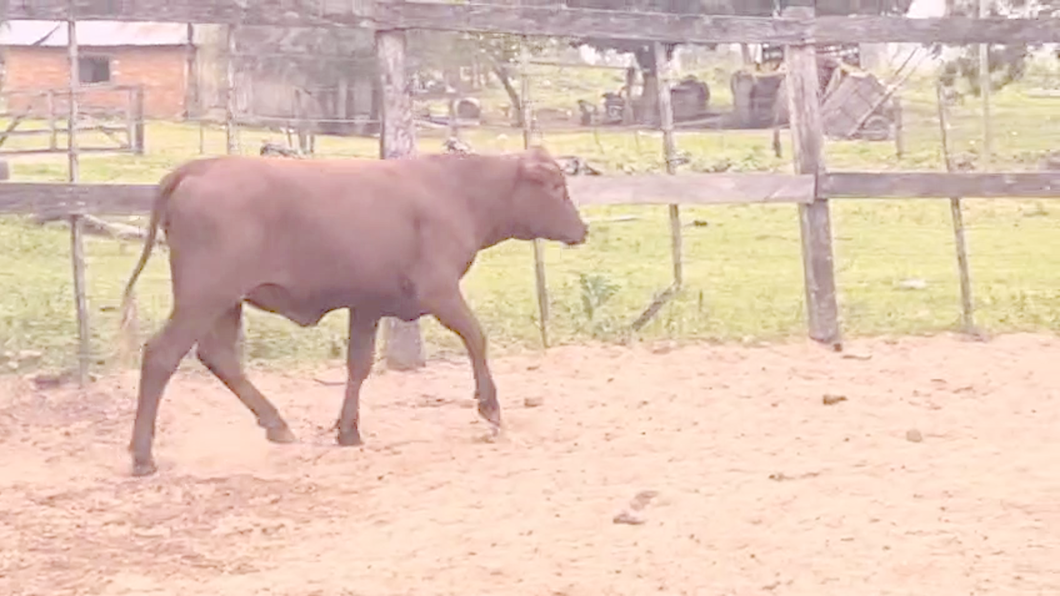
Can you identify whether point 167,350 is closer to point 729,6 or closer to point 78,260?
point 78,260

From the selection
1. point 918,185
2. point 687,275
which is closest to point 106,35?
point 687,275

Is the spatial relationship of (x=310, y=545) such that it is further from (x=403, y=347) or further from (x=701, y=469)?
(x=403, y=347)

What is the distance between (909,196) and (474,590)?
5715mm

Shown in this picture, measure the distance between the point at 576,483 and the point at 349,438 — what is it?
1.45 meters

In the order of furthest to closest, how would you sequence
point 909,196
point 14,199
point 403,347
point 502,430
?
point 909,196, point 403,347, point 14,199, point 502,430

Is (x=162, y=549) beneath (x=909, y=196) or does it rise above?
beneath

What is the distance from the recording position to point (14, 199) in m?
8.41

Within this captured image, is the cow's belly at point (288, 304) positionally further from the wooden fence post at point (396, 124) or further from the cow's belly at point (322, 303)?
the wooden fence post at point (396, 124)

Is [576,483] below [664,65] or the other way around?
below

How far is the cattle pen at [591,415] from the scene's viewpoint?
18.0ft

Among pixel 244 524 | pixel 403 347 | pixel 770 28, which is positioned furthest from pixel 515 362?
pixel 244 524

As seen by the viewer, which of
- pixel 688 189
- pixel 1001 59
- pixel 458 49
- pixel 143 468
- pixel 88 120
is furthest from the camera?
pixel 458 49

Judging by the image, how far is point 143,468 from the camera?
23.0 ft

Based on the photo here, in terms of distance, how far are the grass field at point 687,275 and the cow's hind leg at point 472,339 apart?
1.90 m
